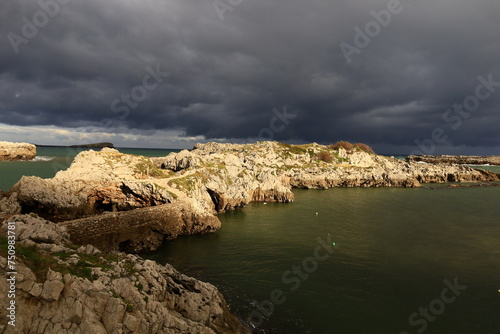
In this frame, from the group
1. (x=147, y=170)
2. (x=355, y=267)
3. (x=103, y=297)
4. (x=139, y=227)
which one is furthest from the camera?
(x=147, y=170)

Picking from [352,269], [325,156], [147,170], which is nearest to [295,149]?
[325,156]

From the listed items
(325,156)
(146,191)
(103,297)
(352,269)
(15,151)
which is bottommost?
(352,269)

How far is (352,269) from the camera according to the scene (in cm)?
2362

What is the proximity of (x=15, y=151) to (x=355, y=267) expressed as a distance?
18330 cm

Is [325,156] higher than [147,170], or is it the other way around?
[325,156]

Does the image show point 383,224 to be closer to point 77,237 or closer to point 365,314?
point 365,314

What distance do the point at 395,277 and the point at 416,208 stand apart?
120ft

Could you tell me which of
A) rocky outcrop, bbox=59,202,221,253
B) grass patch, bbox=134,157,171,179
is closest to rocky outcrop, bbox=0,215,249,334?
rocky outcrop, bbox=59,202,221,253

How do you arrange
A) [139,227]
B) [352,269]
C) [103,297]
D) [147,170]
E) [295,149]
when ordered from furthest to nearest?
[295,149] → [147,170] → [139,227] → [352,269] → [103,297]

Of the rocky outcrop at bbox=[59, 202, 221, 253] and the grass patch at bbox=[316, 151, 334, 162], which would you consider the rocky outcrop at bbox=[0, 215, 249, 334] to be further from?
the grass patch at bbox=[316, 151, 334, 162]

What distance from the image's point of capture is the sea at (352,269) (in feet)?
54.9

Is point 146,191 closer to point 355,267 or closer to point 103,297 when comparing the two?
point 103,297

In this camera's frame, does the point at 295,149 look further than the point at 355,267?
Yes

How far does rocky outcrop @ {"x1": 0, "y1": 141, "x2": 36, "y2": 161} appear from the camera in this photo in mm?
137087
